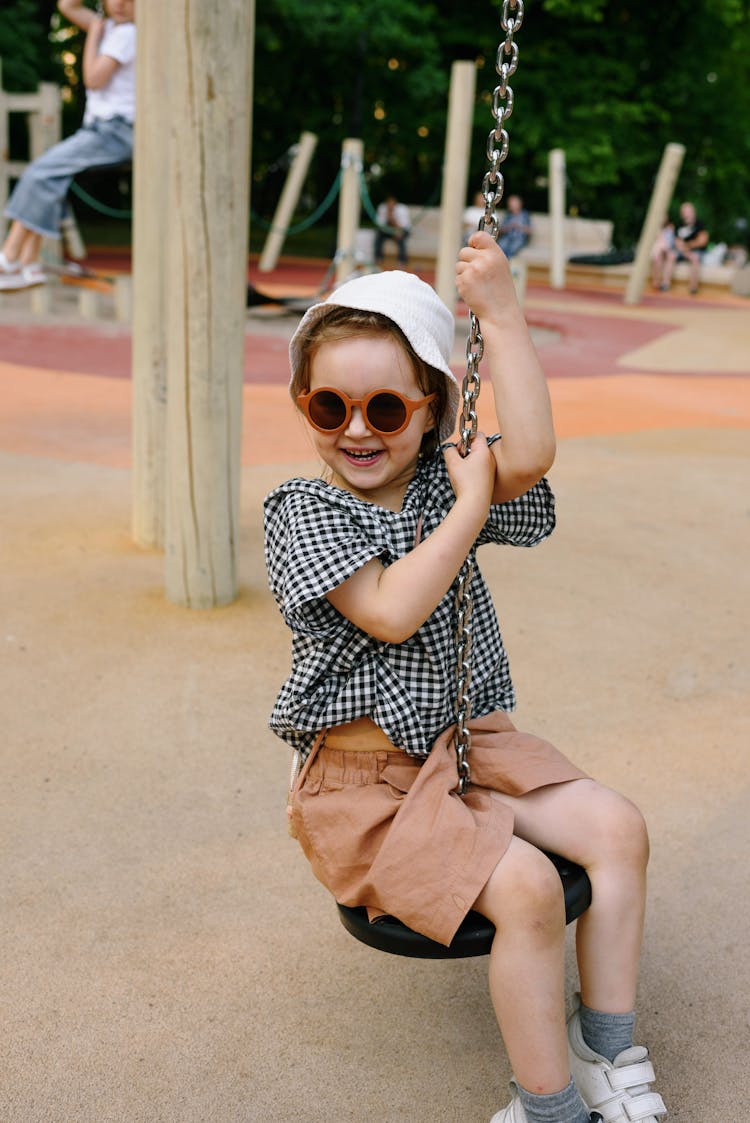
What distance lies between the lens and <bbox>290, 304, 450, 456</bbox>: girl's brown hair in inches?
75.0

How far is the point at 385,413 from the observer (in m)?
1.86

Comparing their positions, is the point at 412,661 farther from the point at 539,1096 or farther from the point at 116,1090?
the point at 116,1090

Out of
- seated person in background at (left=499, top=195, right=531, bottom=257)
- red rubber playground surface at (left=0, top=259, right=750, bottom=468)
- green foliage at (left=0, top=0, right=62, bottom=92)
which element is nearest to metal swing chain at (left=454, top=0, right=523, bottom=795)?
red rubber playground surface at (left=0, top=259, right=750, bottom=468)

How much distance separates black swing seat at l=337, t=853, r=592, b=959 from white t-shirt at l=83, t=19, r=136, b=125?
22.3 ft

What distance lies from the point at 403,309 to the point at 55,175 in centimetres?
691

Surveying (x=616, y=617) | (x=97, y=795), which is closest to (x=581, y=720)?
(x=616, y=617)

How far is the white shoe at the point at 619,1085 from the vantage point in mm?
1783

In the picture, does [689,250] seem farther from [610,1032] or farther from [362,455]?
[610,1032]

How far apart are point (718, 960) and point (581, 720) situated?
3.53 ft

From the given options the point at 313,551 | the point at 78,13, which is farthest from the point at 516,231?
the point at 313,551

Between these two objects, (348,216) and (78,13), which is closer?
(78,13)

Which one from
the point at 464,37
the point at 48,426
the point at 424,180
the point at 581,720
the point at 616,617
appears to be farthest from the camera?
the point at 424,180

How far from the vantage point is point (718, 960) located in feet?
7.80

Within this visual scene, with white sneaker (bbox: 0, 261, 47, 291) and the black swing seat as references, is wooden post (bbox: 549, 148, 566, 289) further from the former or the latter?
the black swing seat
